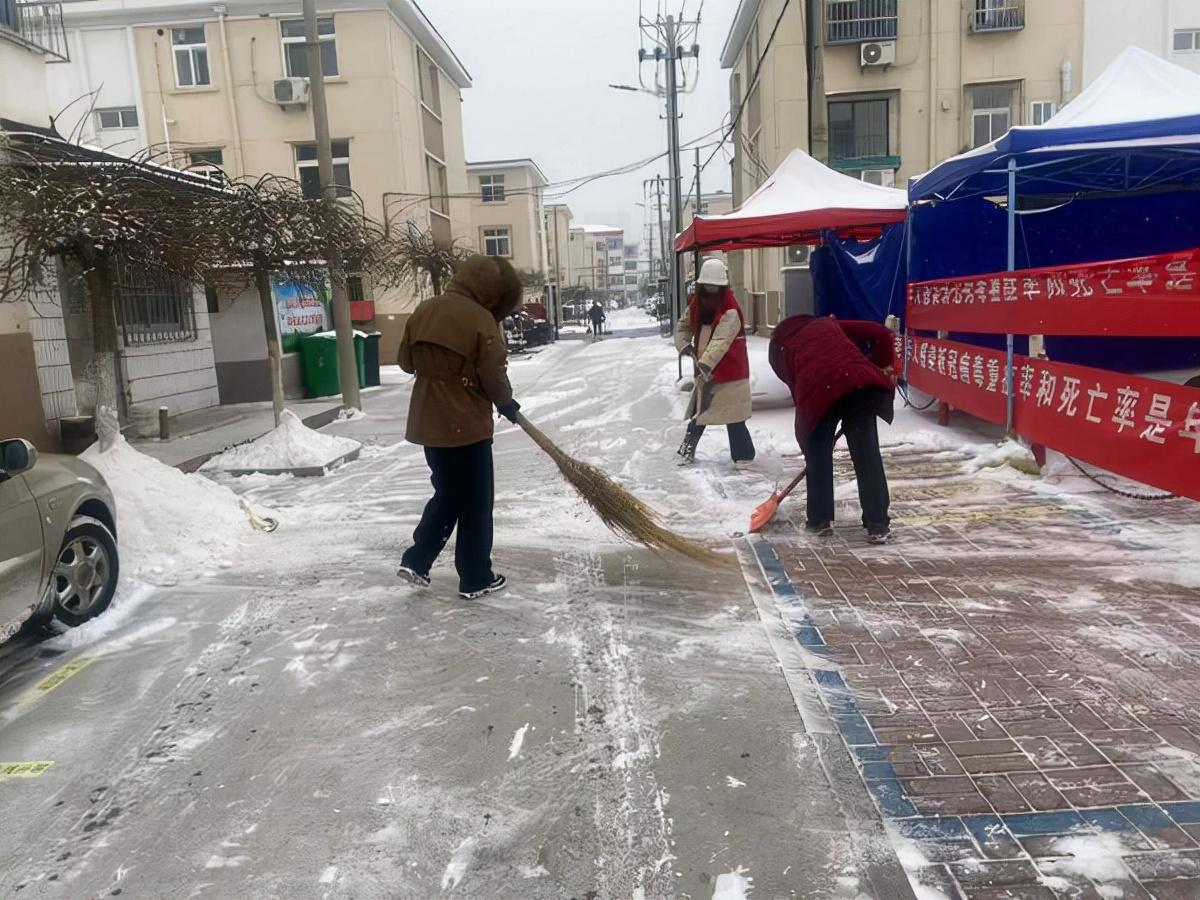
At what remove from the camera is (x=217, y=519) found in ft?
20.5

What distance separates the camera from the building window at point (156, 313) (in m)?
11.5

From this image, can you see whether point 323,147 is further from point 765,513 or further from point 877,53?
point 877,53

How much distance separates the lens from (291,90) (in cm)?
2462

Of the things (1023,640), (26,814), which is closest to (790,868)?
(1023,640)

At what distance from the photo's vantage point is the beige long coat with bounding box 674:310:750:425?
302 inches

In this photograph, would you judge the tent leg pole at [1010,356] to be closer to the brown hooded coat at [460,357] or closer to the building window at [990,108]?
the brown hooded coat at [460,357]

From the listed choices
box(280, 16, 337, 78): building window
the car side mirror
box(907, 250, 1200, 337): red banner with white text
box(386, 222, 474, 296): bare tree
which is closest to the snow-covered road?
the car side mirror

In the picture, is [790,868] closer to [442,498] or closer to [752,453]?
[442,498]

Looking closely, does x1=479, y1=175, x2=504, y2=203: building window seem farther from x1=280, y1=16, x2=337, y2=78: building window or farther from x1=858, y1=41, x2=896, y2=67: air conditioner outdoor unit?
x1=858, y1=41, x2=896, y2=67: air conditioner outdoor unit

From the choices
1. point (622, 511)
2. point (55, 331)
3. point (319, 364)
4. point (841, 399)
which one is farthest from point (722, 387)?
point (319, 364)

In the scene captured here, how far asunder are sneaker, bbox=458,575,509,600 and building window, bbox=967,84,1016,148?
22499mm

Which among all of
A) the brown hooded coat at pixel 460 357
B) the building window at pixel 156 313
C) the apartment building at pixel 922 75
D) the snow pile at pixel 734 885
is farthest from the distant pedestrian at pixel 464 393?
the apartment building at pixel 922 75

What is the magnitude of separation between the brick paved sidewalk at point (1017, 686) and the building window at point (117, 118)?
26.9 m

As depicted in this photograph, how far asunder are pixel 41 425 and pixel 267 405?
5.07m
